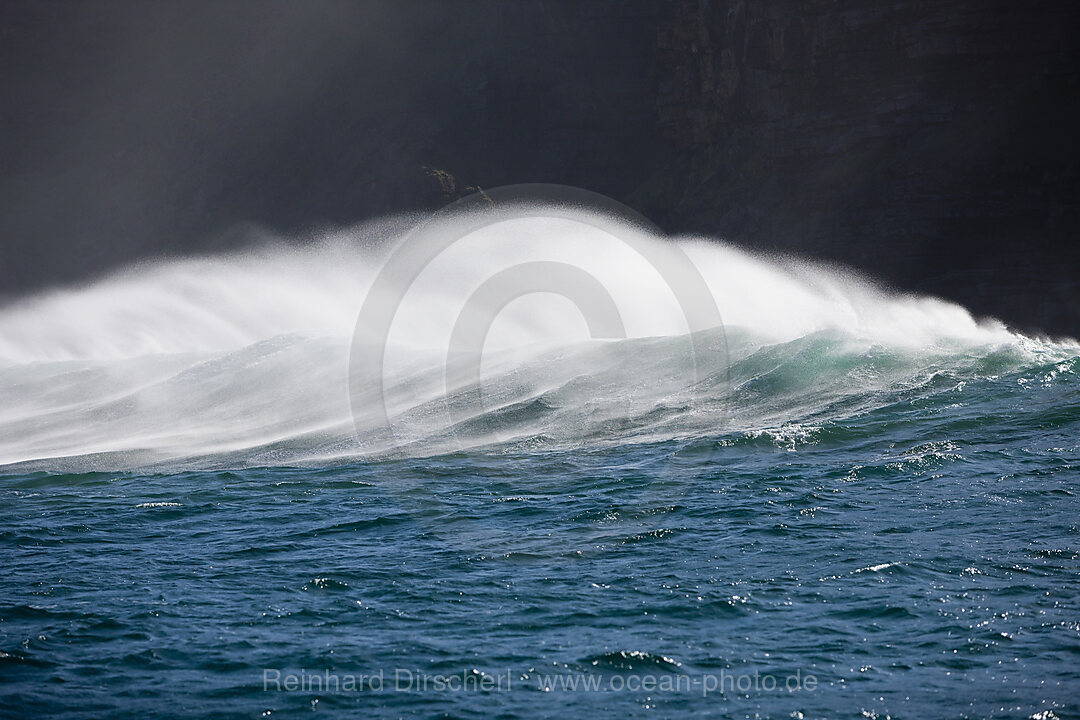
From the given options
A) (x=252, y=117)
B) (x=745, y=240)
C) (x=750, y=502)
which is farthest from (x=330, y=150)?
(x=750, y=502)

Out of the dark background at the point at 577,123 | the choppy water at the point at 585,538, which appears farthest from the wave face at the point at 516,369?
the dark background at the point at 577,123

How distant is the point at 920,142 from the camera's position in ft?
98.2

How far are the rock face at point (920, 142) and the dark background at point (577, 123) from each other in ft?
0.20

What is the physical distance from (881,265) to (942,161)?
3248mm

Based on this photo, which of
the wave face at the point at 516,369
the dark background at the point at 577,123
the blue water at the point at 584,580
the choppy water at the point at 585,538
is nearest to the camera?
the blue water at the point at 584,580

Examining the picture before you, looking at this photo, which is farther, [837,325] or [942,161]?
[942,161]

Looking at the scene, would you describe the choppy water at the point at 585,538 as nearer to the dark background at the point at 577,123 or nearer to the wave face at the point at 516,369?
the wave face at the point at 516,369

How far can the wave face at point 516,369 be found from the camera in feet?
52.9

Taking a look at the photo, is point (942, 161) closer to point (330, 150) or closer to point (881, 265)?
point (881, 265)

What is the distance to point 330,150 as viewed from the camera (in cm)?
5556

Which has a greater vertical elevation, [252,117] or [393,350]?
[252,117]

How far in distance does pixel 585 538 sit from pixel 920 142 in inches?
918

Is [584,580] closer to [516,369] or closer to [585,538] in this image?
[585,538]

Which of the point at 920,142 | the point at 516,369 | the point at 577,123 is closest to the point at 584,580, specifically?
the point at 516,369
